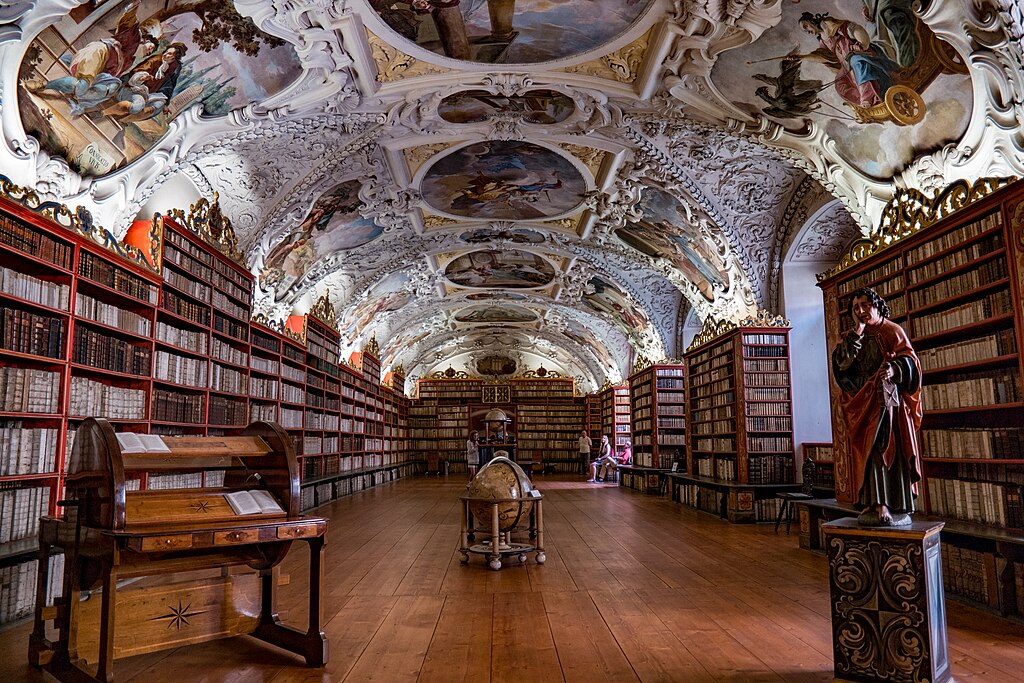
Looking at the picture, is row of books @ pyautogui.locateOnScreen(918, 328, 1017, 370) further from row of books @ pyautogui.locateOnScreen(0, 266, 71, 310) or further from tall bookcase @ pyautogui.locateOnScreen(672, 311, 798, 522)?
row of books @ pyautogui.locateOnScreen(0, 266, 71, 310)

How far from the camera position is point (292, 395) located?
13883mm

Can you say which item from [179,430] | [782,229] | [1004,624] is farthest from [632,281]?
[1004,624]

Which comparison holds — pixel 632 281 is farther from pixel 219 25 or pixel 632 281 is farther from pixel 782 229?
pixel 219 25

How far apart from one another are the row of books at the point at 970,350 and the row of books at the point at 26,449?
8.25 meters

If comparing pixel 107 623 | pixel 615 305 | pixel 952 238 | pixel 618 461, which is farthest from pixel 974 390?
pixel 618 461

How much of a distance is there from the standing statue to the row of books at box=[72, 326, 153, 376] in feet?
21.4

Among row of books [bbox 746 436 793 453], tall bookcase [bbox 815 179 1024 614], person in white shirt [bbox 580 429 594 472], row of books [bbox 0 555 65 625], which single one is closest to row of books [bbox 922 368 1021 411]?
tall bookcase [bbox 815 179 1024 614]

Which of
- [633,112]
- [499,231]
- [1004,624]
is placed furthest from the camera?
[499,231]

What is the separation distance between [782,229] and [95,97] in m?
9.57

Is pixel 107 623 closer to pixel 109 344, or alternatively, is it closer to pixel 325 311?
pixel 109 344

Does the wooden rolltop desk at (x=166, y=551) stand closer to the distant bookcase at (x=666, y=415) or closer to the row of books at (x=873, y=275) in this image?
the row of books at (x=873, y=275)

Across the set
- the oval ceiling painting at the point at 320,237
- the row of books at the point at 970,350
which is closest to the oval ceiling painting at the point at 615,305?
the oval ceiling painting at the point at 320,237

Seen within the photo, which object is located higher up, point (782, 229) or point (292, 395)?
point (782, 229)

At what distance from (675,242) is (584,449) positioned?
49.2 feet
